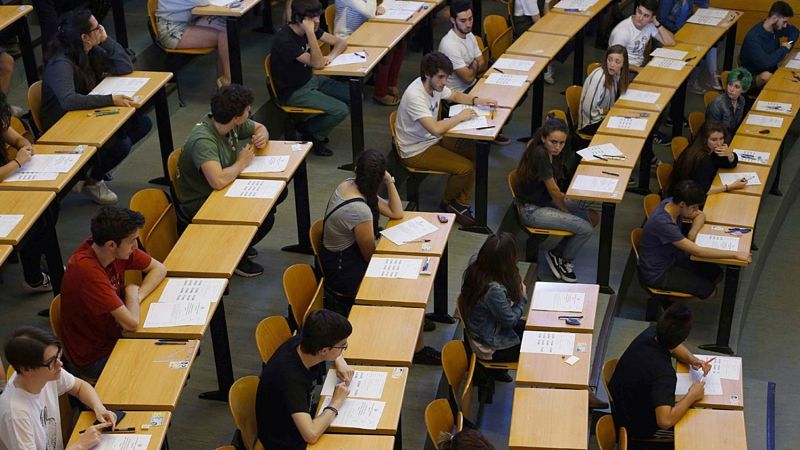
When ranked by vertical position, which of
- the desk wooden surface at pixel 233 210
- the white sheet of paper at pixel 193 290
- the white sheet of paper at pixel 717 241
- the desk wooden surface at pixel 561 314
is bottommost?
the white sheet of paper at pixel 717 241

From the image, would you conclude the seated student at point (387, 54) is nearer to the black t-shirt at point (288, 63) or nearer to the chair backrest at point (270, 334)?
the black t-shirt at point (288, 63)

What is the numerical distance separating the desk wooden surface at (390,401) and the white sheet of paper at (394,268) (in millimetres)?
872

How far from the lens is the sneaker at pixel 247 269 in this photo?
720 centimetres

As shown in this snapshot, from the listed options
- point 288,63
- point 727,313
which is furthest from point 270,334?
point 727,313

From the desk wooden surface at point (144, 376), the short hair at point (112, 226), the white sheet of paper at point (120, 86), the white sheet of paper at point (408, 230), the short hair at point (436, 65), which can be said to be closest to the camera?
the desk wooden surface at point (144, 376)

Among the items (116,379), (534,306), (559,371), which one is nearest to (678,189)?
(534,306)

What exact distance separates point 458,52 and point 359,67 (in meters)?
1.05

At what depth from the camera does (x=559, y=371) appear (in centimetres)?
570

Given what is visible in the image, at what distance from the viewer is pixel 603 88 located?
28.3ft

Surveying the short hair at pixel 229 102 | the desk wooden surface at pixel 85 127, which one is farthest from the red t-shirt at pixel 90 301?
the desk wooden surface at pixel 85 127

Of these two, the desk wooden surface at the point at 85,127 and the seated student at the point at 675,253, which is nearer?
the desk wooden surface at the point at 85,127

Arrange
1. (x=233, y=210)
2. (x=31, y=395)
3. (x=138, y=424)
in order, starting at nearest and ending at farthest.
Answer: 1. (x=31, y=395)
2. (x=138, y=424)
3. (x=233, y=210)

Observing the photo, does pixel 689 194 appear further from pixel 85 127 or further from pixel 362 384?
pixel 85 127

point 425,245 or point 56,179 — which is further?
point 425,245
